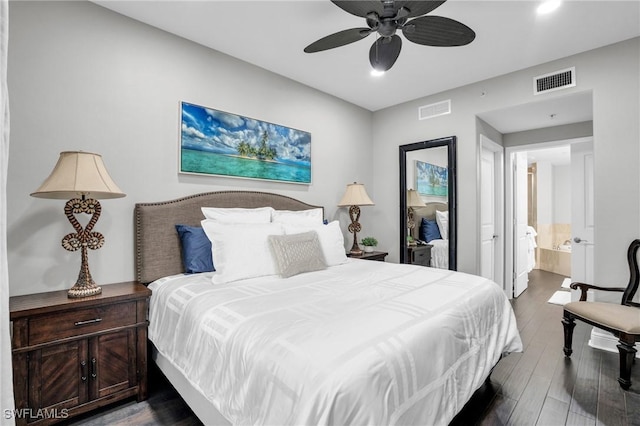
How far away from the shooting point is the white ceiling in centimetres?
236

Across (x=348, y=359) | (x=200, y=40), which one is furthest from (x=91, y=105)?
(x=348, y=359)

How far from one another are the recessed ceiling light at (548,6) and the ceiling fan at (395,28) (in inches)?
33.0

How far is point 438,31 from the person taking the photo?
1968 mm

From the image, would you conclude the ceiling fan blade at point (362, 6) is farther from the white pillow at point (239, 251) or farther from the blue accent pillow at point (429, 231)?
the blue accent pillow at point (429, 231)

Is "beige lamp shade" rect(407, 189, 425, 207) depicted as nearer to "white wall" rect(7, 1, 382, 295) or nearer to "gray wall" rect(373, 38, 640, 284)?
"gray wall" rect(373, 38, 640, 284)

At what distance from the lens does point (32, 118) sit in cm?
207

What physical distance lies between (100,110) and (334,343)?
2.39 m

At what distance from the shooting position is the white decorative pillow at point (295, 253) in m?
2.37

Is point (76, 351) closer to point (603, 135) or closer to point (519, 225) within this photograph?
point (603, 135)

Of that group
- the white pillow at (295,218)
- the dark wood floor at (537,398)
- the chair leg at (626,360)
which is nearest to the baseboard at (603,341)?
the dark wood floor at (537,398)

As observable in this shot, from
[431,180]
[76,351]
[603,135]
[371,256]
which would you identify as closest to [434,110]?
[431,180]

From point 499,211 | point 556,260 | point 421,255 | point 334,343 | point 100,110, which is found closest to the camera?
point 334,343

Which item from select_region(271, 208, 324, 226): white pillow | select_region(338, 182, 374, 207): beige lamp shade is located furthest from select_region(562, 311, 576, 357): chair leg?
select_region(271, 208, 324, 226): white pillow

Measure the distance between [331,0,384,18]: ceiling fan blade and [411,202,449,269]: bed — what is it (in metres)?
2.70
